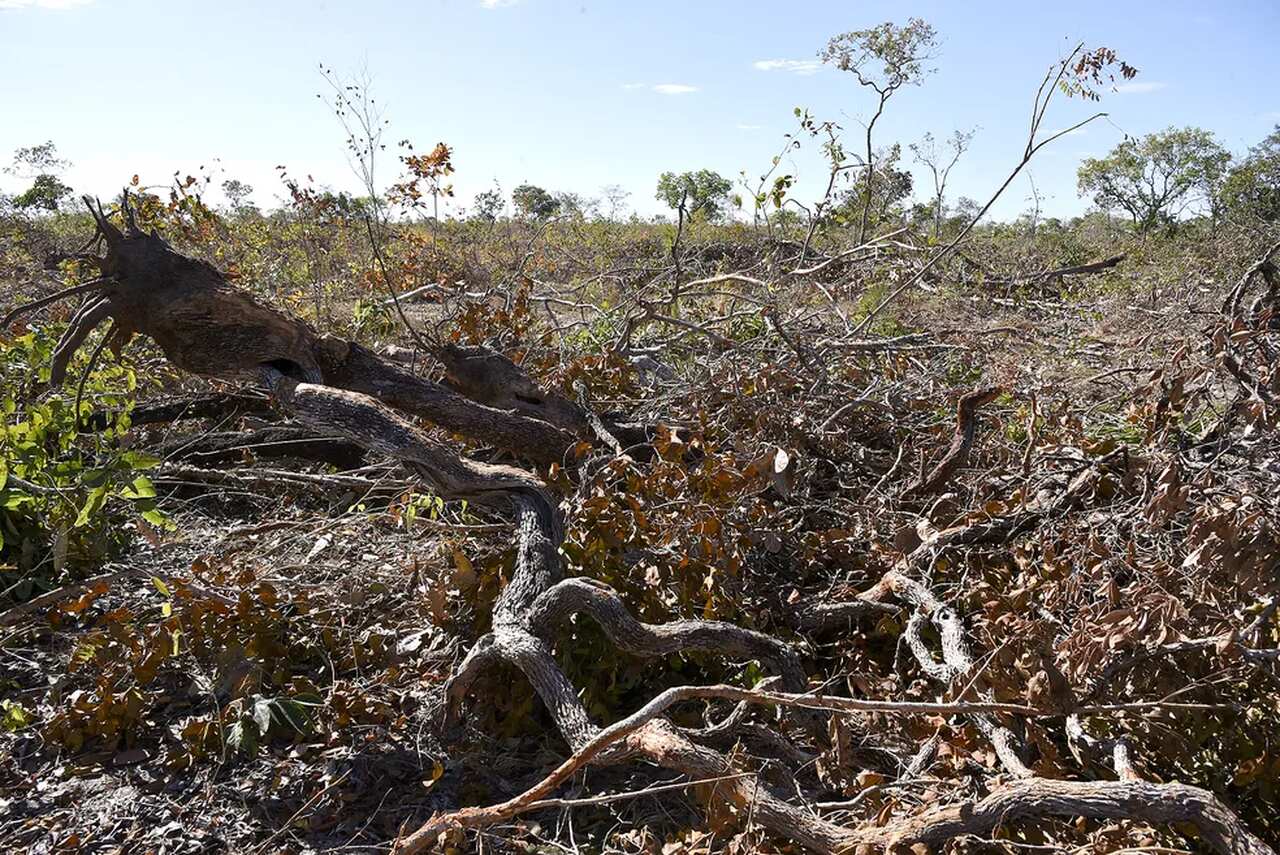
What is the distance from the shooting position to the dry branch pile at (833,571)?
1.93 m

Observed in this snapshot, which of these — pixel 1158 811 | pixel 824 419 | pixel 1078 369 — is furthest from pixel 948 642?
pixel 1078 369

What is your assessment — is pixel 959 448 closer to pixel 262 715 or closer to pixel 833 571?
pixel 833 571

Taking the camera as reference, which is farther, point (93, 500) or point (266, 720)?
point (93, 500)

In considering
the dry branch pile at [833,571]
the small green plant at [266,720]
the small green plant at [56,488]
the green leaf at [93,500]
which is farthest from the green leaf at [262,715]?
Result: the green leaf at [93,500]

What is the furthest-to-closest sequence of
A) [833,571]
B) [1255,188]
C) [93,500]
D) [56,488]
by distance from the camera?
[1255,188], [833,571], [56,488], [93,500]

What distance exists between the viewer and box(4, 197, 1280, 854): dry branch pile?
193 cm

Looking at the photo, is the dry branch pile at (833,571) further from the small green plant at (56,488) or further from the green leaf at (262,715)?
the green leaf at (262,715)

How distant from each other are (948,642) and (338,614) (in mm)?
1739

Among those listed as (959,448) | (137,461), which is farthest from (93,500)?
(959,448)

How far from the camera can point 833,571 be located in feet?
9.77

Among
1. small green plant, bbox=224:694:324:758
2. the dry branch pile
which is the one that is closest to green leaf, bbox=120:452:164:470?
the dry branch pile

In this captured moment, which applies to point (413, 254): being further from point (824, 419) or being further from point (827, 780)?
point (827, 780)

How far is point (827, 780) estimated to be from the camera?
2123 millimetres

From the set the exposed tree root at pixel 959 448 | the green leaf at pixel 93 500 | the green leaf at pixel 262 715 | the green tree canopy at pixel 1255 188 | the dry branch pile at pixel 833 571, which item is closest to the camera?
the dry branch pile at pixel 833 571
